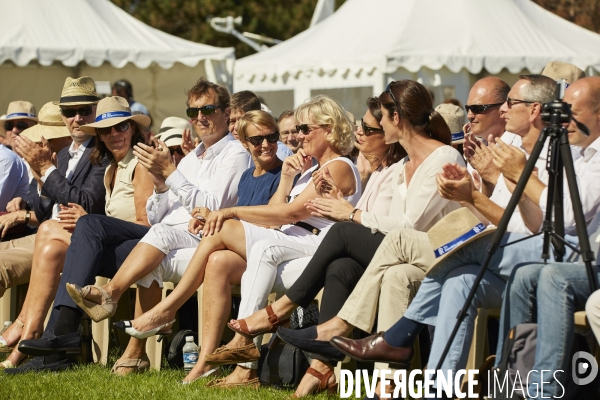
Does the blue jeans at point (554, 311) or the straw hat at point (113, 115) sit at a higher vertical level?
the straw hat at point (113, 115)

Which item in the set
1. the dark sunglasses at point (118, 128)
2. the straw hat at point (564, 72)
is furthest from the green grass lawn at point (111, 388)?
the straw hat at point (564, 72)

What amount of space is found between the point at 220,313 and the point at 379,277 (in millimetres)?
1195

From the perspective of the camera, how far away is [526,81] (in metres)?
5.67

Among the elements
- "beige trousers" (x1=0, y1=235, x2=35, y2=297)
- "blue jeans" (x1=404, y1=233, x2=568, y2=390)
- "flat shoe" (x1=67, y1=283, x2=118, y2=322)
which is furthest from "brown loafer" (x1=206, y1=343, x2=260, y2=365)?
"beige trousers" (x1=0, y1=235, x2=35, y2=297)

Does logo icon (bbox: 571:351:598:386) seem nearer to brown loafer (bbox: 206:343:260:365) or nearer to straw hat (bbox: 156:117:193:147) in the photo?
brown loafer (bbox: 206:343:260:365)

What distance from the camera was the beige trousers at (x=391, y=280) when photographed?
16.8 ft

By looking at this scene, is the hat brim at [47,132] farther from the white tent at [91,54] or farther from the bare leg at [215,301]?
the white tent at [91,54]

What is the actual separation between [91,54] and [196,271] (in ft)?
23.8

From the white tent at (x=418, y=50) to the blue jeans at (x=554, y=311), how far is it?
7.22m

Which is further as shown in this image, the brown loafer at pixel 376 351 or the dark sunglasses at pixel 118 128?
the dark sunglasses at pixel 118 128

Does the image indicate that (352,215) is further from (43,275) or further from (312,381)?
(43,275)

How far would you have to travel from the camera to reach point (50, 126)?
8.54 metres

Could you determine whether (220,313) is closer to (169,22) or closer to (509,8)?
(509,8)

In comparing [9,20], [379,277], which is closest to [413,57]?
[9,20]
